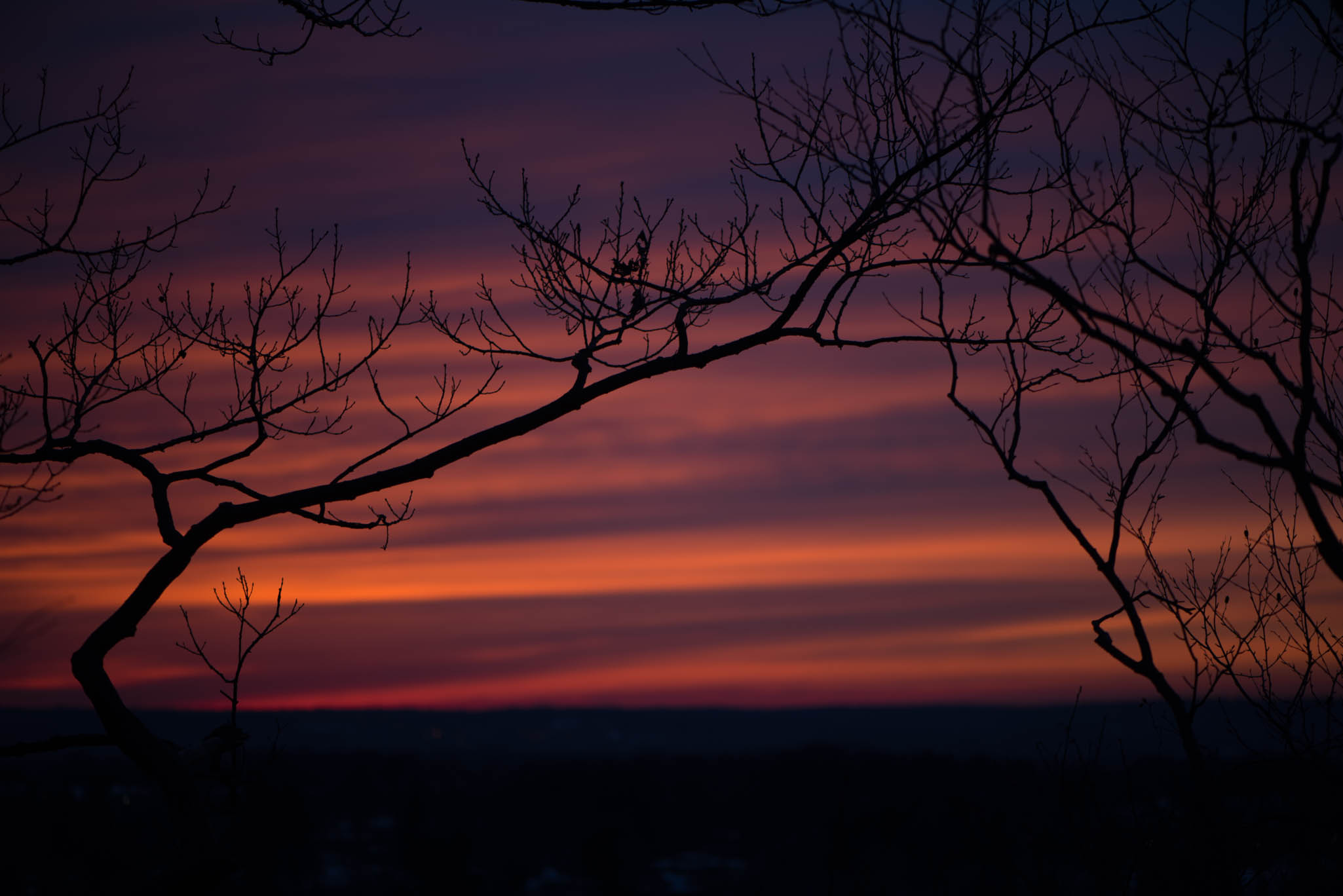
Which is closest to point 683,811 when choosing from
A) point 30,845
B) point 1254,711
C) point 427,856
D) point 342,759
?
point 342,759

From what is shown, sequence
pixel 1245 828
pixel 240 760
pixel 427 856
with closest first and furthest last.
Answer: pixel 1245 828, pixel 240 760, pixel 427 856

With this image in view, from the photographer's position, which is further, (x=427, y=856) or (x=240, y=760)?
(x=427, y=856)

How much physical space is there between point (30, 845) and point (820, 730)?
164ft

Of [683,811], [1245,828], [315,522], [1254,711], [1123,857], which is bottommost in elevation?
[683,811]

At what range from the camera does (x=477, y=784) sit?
44.9 meters

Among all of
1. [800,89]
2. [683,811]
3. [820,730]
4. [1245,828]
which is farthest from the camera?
[820,730]

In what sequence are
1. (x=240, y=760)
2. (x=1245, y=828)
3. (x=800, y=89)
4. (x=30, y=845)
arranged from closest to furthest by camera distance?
(x=1245, y=828) → (x=240, y=760) → (x=800, y=89) → (x=30, y=845)

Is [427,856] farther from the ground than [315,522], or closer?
closer

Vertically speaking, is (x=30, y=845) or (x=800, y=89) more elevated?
(x=800, y=89)

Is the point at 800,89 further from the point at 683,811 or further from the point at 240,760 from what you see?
the point at 683,811

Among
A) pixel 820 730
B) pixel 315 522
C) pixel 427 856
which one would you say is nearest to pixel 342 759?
pixel 427 856

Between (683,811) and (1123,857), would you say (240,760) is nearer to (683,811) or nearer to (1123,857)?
(1123,857)

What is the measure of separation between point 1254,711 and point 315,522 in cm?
539

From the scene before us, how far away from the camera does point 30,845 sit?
9789mm
